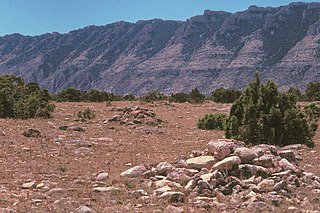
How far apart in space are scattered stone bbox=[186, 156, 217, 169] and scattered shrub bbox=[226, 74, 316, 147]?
5566 millimetres

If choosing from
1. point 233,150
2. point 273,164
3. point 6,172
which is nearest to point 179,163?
point 233,150

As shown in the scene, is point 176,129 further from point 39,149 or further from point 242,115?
point 39,149

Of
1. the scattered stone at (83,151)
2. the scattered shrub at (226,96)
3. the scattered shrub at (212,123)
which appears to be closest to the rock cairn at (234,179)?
the scattered stone at (83,151)

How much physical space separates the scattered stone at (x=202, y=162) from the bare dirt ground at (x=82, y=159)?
160 cm

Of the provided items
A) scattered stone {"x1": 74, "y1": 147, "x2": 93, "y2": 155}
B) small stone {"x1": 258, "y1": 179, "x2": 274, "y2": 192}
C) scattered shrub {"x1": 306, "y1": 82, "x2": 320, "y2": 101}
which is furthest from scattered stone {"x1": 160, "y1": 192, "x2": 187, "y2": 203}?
scattered shrub {"x1": 306, "y1": 82, "x2": 320, "y2": 101}

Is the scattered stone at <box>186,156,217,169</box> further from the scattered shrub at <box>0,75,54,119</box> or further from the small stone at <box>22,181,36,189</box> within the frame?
the scattered shrub at <box>0,75,54,119</box>

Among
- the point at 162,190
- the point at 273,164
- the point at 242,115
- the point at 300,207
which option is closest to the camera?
the point at 300,207

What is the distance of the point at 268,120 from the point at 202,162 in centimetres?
623

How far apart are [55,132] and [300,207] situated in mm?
13145

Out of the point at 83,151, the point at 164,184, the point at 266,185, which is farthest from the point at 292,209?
the point at 83,151

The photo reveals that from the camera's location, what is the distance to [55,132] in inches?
750

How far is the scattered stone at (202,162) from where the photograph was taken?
10.6 meters

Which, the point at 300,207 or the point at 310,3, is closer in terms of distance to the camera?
the point at 300,207

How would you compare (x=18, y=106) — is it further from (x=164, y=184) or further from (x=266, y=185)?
(x=266, y=185)
